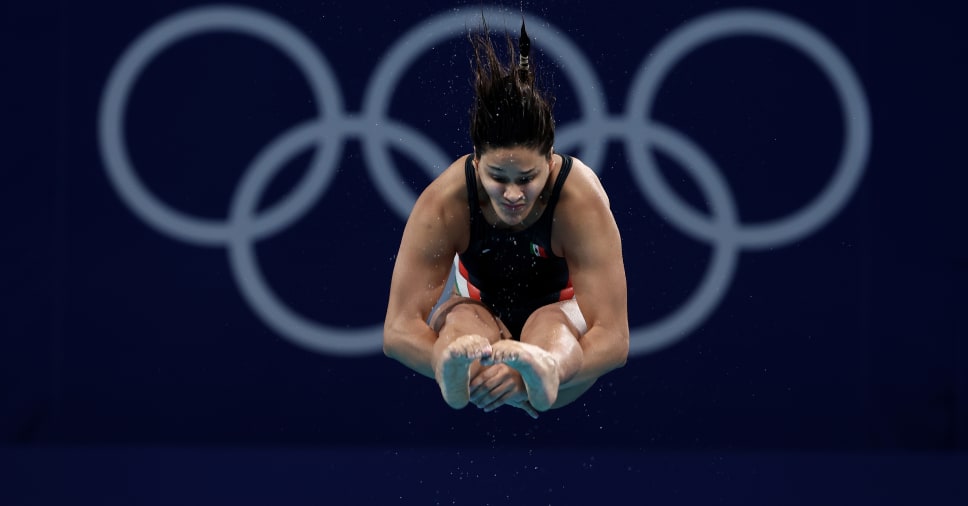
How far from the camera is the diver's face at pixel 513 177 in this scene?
14.6 ft

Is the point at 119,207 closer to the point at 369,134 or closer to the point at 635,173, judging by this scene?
the point at 369,134

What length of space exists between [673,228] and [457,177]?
3.01m

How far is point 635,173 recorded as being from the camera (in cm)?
756

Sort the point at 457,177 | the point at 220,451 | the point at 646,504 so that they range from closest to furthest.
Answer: the point at 457,177
the point at 646,504
the point at 220,451

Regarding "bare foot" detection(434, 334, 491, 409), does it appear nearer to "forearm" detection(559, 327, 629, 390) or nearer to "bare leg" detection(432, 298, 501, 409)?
"bare leg" detection(432, 298, 501, 409)

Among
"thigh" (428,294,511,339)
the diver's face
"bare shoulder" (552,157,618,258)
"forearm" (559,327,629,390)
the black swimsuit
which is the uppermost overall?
the diver's face

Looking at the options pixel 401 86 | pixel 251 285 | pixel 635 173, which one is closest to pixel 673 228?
pixel 635 173

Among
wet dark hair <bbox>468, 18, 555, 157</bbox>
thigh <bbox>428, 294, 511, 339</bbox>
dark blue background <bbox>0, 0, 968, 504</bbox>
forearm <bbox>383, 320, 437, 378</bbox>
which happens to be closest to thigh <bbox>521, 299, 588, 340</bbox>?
thigh <bbox>428, 294, 511, 339</bbox>

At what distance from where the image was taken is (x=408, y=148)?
7598 millimetres

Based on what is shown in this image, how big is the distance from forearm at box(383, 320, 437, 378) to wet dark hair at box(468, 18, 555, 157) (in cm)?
72

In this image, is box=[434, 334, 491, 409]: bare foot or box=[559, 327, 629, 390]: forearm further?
box=[559, 327, 629, 390]: forearm

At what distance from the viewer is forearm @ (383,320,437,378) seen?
15.5 feet

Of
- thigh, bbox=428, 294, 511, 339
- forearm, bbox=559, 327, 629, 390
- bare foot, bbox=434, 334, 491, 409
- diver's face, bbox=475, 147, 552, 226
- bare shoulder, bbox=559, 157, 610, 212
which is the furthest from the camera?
thigh, bbox=428, 294, 511, 339

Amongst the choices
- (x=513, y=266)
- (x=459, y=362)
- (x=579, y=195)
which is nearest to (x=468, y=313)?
(x=513, y=266)
